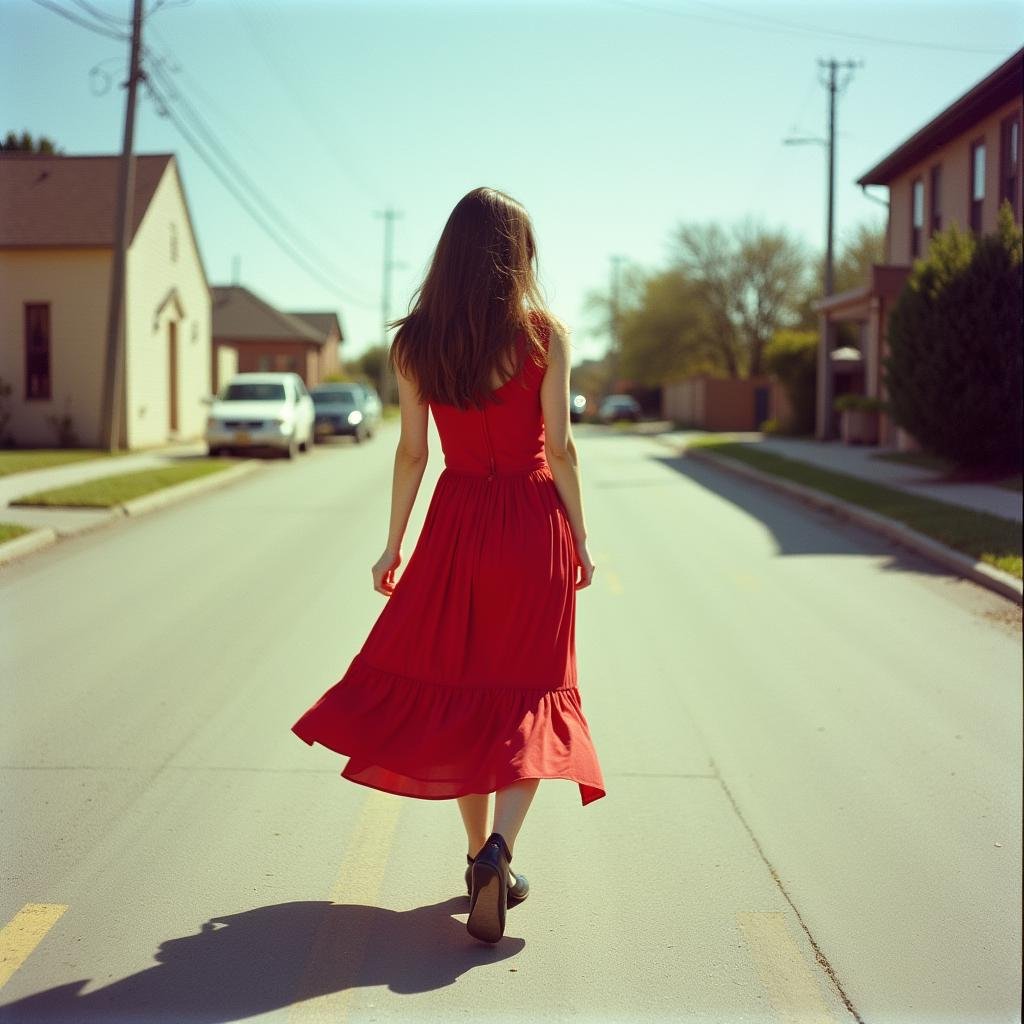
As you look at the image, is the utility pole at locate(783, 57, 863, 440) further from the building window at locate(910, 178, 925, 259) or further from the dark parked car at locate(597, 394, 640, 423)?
the dark parked car at locate(597, 394, 640, 423)

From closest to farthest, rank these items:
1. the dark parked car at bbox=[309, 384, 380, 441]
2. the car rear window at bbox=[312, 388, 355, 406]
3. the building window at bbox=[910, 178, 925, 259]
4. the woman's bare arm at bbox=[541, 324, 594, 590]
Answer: the woman's bare arm at bbox=[541, 324, 594, 590], the building window at bbox=[910, 178, 925, 259], the dark parked car at bbox=[309, 384, 380, 441], the car rear window at bbox=[312, 388, 355, 406]

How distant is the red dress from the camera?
3.93 meters

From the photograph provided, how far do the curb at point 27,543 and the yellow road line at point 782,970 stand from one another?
28.9ft

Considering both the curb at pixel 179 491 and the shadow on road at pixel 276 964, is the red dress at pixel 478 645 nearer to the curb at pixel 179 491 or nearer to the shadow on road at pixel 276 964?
the shadow on road at pixel 276 964

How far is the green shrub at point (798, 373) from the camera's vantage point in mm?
37844

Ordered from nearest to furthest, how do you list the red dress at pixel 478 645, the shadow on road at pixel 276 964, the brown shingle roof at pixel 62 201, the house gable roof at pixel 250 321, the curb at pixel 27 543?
the shadow on road at pixel 276 964, the red dress at pixel 478 645, the curb at pixel 27 543, the brown shingle roof at pixel 62 201, the house gable roof at pixel 250 321

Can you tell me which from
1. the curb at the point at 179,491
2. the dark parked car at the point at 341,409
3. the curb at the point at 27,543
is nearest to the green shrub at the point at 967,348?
the curb at the point at 179,491

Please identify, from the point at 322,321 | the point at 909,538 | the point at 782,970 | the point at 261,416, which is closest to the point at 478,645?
the point at 782,970

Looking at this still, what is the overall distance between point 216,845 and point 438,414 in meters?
1.84

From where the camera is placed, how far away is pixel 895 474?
2123 centimetres

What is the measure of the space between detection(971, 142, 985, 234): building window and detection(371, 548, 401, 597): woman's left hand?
23.9 m

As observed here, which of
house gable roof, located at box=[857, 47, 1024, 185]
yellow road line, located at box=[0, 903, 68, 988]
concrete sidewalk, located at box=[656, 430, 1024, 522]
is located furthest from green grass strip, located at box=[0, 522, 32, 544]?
house gable roof, located at box=[857, 47, 1024, 185]

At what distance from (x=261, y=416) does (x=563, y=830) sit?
70.8ft

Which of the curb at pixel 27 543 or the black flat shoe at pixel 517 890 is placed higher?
the curb at pixel 27 543
